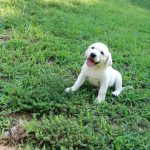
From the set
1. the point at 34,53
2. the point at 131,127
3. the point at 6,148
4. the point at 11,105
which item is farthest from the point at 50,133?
the point at 34,53

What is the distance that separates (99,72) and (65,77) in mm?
907

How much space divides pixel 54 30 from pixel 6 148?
4050 mm

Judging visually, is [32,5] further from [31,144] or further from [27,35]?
[31,144]

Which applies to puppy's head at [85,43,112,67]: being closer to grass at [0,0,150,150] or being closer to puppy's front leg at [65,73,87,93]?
puppy's front leg at [65,73,87,93]

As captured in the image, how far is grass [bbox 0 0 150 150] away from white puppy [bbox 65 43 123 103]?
0.43 ft

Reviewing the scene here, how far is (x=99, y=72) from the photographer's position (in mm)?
4883

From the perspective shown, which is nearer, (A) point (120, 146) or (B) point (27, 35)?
(A) point (120, 146)

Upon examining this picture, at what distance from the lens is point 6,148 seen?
12.8ft

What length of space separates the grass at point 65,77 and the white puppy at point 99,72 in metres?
0.13

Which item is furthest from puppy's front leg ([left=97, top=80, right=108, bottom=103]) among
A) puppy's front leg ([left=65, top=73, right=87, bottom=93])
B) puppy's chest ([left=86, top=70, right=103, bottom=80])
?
puppy's front leg ([left=65, top=73, right=87, bottom=93])

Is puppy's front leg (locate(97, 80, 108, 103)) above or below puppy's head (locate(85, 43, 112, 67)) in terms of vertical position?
below

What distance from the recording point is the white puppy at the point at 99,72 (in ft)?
15.2

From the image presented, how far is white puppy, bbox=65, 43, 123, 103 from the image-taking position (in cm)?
464

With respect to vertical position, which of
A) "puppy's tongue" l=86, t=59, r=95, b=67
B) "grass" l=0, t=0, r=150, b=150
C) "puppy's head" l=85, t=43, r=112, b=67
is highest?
"puppy's head" l=85, t=43, r=112, b=67
